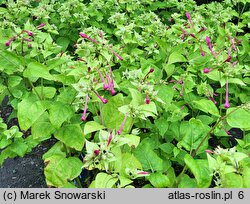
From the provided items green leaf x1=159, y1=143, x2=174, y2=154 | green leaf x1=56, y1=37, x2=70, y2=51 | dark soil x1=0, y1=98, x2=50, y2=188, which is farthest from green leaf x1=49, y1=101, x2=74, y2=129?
green leaf x1=56, y1=37, x2=70, y2=51

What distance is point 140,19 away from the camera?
3.12 m

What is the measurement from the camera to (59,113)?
188 cm

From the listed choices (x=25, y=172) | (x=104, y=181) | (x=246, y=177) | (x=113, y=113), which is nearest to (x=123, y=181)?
(x=104, y=181)

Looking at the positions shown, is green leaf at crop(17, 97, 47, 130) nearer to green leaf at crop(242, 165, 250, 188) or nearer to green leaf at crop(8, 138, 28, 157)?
green leaf at crop(8, 138, 28, 157)

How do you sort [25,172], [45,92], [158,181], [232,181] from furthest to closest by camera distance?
[25,172] → [45,92] → [158,181] → [232,181]

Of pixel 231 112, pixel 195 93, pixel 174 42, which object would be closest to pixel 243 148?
pixel 231 112

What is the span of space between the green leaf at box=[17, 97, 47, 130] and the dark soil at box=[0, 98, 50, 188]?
3.59 ft

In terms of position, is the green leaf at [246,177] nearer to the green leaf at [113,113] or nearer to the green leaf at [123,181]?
the green leaf at [123,181]

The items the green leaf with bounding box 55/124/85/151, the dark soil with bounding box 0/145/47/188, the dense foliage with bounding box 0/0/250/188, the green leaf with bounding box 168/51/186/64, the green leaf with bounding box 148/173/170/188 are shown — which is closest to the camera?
→ the dense foliage with bounding box 0/0/250/188

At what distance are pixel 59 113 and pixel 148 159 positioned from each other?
0.58 metres

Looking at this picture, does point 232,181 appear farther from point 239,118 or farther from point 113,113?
point 113,113

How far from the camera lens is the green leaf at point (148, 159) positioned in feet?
6.37

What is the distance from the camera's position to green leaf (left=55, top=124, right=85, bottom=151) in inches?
76.1

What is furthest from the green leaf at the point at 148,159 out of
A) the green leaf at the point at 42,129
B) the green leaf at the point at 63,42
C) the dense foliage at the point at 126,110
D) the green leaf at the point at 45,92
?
the green leaf at the point at 63,42
